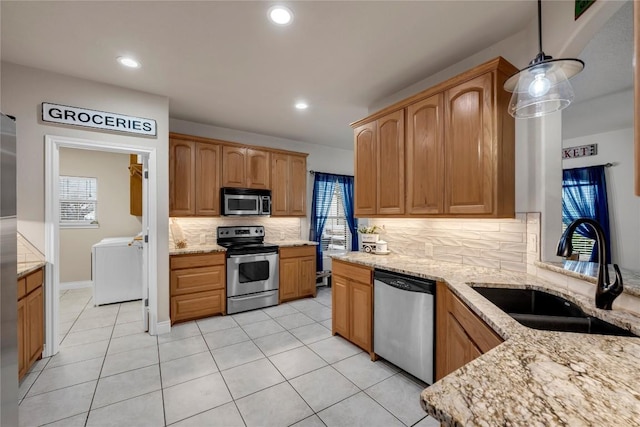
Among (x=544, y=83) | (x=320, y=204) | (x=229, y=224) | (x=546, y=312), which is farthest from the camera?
(x=320, y=204)

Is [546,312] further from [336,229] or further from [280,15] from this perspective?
[336,229]

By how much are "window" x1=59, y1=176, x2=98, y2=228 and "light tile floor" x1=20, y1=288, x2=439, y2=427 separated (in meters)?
2.33

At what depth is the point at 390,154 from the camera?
2.71 meters

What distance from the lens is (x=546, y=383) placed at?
70cm

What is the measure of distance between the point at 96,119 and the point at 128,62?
2.43ft

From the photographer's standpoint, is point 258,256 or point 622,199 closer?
point 622,199

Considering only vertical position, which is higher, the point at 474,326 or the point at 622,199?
the point at 622,199

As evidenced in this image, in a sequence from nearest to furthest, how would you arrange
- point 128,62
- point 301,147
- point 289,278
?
1. point 128,62
2. point 289,278
3. point 301,147

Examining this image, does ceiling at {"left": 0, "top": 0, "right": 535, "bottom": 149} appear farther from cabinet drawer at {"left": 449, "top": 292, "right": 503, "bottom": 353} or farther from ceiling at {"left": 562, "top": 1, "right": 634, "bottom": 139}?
cabinet drawer at {"left": 449, "top": 292, "right": 503, "bottom": 353}

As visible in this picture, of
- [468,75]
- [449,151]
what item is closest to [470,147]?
[449,151]

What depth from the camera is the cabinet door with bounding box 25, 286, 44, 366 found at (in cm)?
217

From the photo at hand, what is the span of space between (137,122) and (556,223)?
391 cm

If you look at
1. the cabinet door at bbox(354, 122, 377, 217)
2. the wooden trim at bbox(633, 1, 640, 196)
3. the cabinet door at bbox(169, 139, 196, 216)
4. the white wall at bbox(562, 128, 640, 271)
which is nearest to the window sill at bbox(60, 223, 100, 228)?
the cabinet door at bbox(169, 139, 196, 216)

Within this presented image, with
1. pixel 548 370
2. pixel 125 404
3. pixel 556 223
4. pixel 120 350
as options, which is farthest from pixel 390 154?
pixel 120 350
